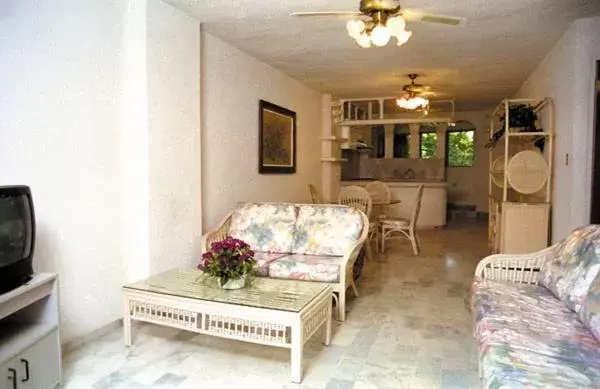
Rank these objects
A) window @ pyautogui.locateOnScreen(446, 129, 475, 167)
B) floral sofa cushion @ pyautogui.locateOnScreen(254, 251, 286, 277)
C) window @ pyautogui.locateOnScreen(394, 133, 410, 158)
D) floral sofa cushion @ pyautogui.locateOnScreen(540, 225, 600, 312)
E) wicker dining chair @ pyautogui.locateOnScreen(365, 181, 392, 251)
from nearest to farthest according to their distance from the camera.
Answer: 1. floral sofa cushion @ pyautogui.locateOnScreen(540, 225, 600, 312)
2. floral sofa cushion @ pyautogui.locateOnScreen(254, 251, 286, 277)
3. wicker dining chair @ pyautogui.locateOnScreen(365, 181, 392, 251)
4. window @ pyautogui.locateOnScreen(446, 129, 475, 167)
5. window @ pyautogui.locateOnScreen(394, 133, 410, 158)

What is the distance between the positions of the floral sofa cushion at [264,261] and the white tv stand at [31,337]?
149 cm

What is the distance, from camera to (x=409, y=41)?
4.13 m

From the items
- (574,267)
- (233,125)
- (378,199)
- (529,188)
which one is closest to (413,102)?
(378,199)

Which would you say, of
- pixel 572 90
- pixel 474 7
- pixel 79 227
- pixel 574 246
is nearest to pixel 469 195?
pixel 572 90

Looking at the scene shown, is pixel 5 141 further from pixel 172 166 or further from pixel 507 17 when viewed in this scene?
pixel 507 17

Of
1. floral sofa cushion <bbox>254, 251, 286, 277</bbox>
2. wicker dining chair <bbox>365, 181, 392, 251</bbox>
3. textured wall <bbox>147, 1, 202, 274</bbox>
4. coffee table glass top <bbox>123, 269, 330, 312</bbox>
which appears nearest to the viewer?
coffee table glass top <bbox>123, 269, 330, 312</bbox>

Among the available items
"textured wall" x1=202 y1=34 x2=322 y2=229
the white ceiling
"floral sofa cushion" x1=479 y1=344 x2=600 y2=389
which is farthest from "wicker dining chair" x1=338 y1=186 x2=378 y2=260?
"floral sofa cushion" x1=479 y1=344 x2=600 y2=389

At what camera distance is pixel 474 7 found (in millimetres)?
3289

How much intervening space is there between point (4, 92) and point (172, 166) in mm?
1276

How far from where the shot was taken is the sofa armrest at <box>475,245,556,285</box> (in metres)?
2.73

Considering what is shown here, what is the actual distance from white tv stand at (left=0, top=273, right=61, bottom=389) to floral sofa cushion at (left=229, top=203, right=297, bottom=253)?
191 centimetres

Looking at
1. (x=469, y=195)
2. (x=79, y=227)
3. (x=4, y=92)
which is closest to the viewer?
(x=4, y=92)

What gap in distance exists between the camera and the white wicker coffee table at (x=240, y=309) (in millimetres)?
2340

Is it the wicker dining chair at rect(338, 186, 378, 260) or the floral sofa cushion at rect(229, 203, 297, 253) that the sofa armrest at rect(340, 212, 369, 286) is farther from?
the wicker dining chair at rect(338, 186, 378, 260)
